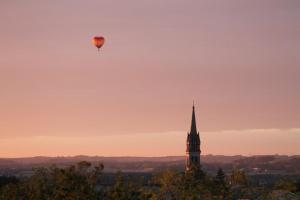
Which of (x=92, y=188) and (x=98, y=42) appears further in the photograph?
(x=98, y=42)

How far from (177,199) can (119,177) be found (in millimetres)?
24746

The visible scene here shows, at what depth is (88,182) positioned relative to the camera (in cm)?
7150

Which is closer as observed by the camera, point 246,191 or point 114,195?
point 114,195

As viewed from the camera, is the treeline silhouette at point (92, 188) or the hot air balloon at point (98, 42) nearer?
the treeline silhouette at point (92, 188)

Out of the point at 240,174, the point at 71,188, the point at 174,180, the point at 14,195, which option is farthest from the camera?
the point at 240,174

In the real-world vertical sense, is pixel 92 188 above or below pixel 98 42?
below

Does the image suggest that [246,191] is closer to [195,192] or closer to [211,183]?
[211,183]

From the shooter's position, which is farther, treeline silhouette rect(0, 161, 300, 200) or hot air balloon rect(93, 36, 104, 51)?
hot air balloon rect(93, 36, 104, 51)

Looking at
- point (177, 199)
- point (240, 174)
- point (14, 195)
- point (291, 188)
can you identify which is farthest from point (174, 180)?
point (240, 174)

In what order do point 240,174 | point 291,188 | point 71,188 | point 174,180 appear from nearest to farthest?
point 71,188 < point 174,180 < point 291,188 < point 240,174

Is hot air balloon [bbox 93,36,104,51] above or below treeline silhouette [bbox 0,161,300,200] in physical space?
above

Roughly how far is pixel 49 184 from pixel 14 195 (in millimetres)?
7749

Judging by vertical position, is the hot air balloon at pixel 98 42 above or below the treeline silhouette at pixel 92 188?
above

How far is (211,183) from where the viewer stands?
111 metres
